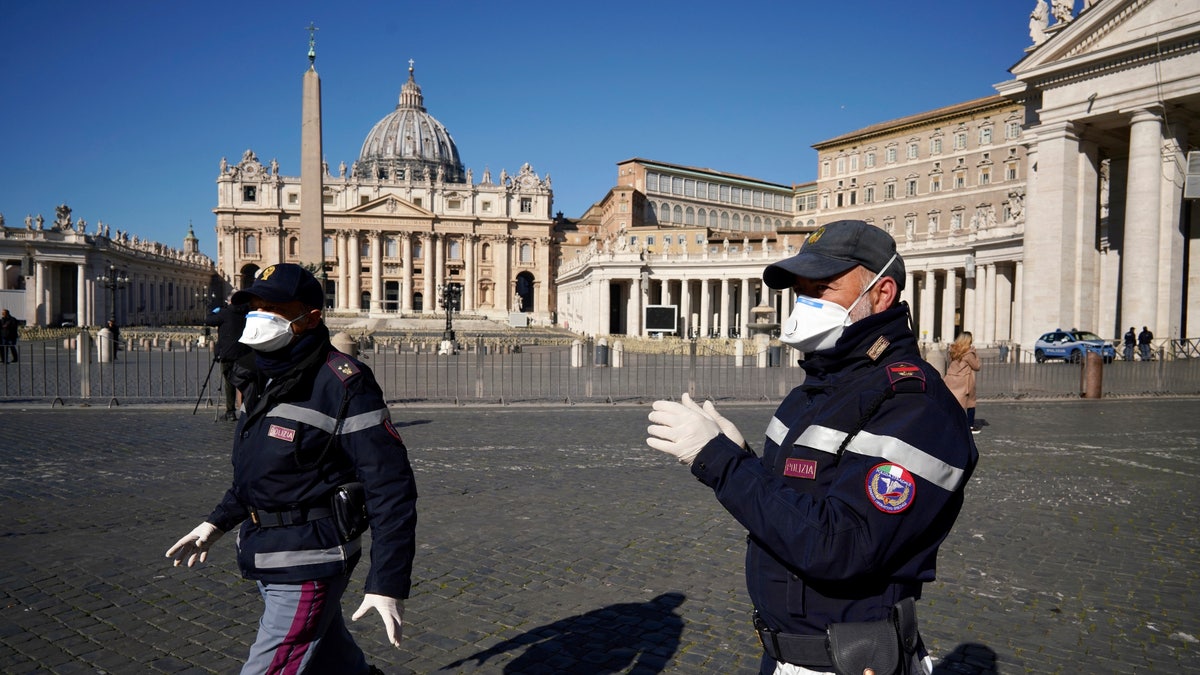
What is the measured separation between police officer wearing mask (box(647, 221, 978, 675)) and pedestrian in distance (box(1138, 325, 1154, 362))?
21.9 metres

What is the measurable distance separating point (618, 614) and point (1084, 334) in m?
23.9

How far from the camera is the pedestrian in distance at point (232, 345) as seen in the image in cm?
319

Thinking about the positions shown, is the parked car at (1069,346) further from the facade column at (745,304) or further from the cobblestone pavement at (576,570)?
the facade column at (745,304)

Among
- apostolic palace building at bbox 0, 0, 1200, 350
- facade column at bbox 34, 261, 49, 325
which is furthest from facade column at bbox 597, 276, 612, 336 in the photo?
facade column at bbox 34, 261, 49, 325

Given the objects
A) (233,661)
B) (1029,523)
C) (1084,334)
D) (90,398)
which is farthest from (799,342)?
(1084,334)

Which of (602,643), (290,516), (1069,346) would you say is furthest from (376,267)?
(290,516)

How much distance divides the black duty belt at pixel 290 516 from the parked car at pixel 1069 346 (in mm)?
22138

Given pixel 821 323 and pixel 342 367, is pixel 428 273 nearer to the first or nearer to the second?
pixel 342 367

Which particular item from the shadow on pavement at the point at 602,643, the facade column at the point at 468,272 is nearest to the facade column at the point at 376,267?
the facade column at the point at 468,272

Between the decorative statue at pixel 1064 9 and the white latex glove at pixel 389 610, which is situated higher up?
the decorative statue at pixel 1064 9

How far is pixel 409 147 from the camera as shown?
107 m

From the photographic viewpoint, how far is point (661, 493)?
7230 mm

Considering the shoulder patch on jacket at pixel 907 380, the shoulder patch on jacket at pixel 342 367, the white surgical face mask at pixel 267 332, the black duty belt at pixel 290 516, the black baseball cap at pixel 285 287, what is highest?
the black baseball cap at pixel 285 287

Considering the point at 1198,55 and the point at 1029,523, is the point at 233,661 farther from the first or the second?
the point at 1198,55
